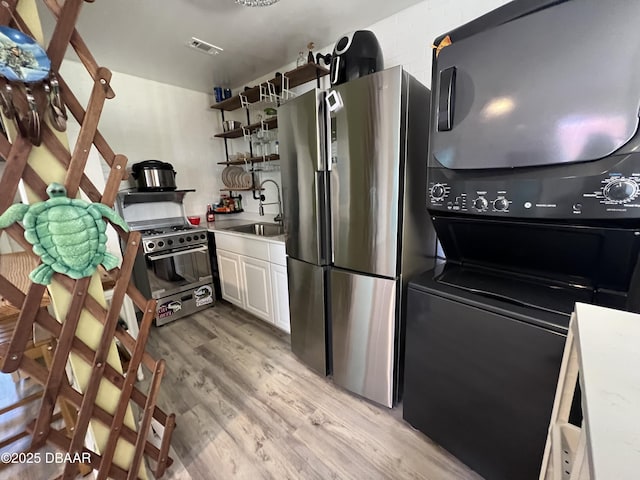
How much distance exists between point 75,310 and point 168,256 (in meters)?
1.73

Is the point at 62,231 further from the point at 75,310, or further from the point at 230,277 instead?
the point at 230,277

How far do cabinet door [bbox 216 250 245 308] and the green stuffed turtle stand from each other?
66.0 inches

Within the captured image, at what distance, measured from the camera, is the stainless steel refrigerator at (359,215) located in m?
1.27

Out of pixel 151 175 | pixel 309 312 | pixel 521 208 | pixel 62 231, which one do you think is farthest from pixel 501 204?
pixel 151 175

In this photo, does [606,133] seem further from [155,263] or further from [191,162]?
[191,162]

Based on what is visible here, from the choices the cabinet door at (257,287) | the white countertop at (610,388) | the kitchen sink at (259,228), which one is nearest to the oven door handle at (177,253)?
the kitchen sink at (259,228)

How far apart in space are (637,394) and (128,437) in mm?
1567

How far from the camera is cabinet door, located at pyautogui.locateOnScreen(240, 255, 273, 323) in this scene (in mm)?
2285

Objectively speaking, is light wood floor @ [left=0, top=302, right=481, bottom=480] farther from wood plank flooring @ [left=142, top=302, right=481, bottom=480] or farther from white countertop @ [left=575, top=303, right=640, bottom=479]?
white countertop @ [left=575, top=303, right=640, bottom=479]

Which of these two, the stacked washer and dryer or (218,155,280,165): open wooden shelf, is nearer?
the stacked washer and dryer

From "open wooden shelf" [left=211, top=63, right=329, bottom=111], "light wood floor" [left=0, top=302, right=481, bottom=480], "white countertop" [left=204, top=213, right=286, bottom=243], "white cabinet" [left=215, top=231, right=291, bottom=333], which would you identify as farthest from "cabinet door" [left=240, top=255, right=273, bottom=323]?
"open wooden shelf" [left=211, top=63, right=329, bottom=111]

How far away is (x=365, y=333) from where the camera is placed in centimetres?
150

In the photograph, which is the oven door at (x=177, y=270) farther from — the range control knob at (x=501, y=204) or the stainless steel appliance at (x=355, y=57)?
the range control knob at (x=501, y=204)

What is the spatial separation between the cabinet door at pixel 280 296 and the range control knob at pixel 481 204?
1442 mm
